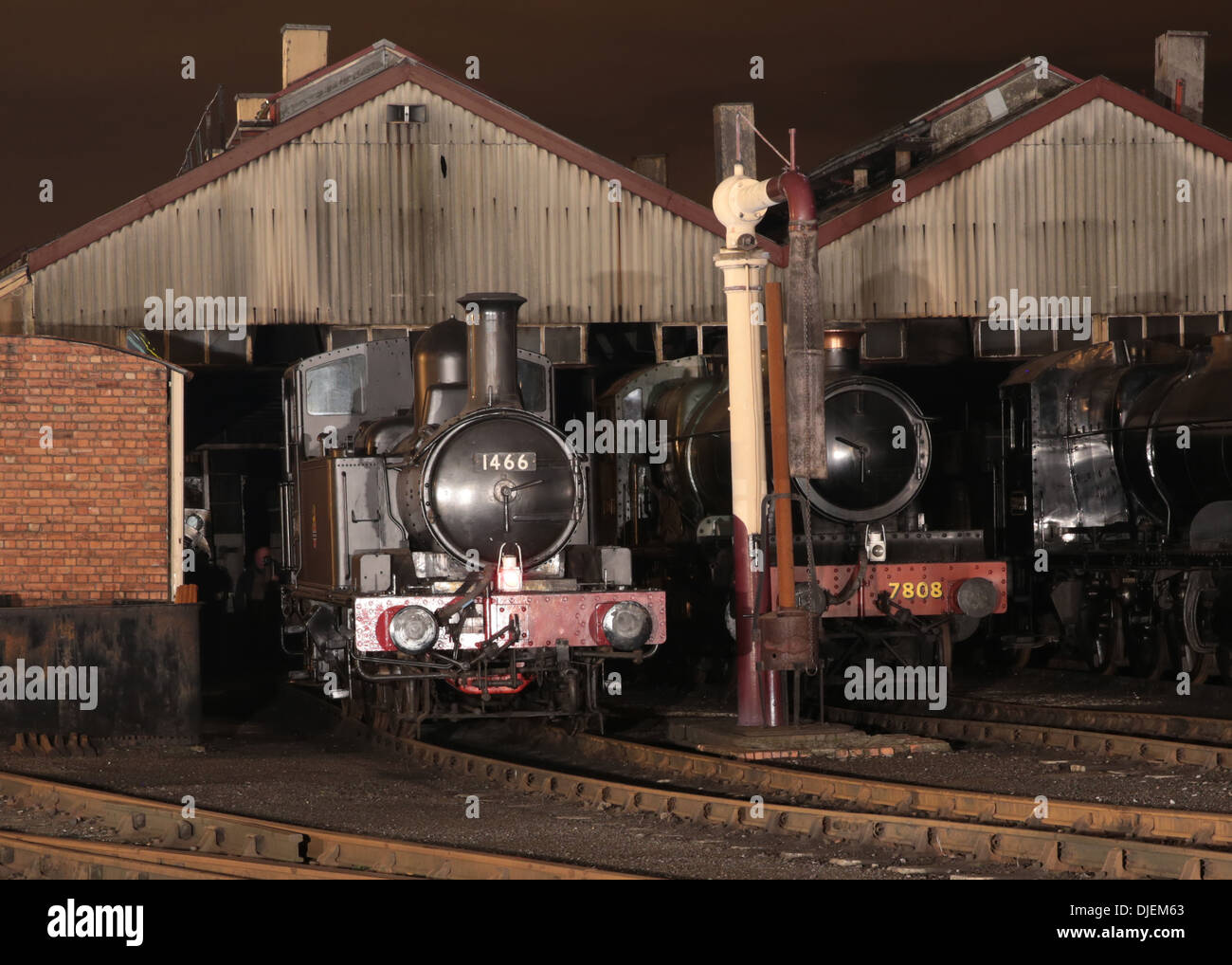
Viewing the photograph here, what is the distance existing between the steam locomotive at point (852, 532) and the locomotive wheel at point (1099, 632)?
85.9 inches

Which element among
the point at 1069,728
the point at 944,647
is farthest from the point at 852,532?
the point at 1069,728

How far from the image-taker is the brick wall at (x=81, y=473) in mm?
12164

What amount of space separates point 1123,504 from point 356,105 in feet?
30.3

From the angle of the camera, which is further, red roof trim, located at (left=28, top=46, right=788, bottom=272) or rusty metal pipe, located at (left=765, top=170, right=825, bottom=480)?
red roof trim, located at (left=28, top=46, right=788, bottom=272)

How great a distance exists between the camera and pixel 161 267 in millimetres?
18406

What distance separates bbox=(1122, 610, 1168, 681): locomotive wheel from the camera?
15.5 m

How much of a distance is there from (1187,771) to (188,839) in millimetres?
5849

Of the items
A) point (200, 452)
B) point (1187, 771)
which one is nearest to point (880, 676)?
point (1187, 771)

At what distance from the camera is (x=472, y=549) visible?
1095 centimetres

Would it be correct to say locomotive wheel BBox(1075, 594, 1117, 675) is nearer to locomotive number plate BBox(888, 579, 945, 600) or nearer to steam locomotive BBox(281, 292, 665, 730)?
locomotive number plate BBox(888, 579, 945, 600)

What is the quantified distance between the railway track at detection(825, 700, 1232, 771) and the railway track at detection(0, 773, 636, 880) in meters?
5.21

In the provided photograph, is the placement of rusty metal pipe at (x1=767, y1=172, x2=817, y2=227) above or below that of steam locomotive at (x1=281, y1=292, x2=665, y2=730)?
above

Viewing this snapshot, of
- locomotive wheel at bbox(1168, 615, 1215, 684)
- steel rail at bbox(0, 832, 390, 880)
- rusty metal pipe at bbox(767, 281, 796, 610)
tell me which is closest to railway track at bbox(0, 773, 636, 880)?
steel rail at bbox(0, 832, 390, 880)

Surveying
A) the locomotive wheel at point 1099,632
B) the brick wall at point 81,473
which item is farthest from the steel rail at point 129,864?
the locomotive wheel at point 1099,632
